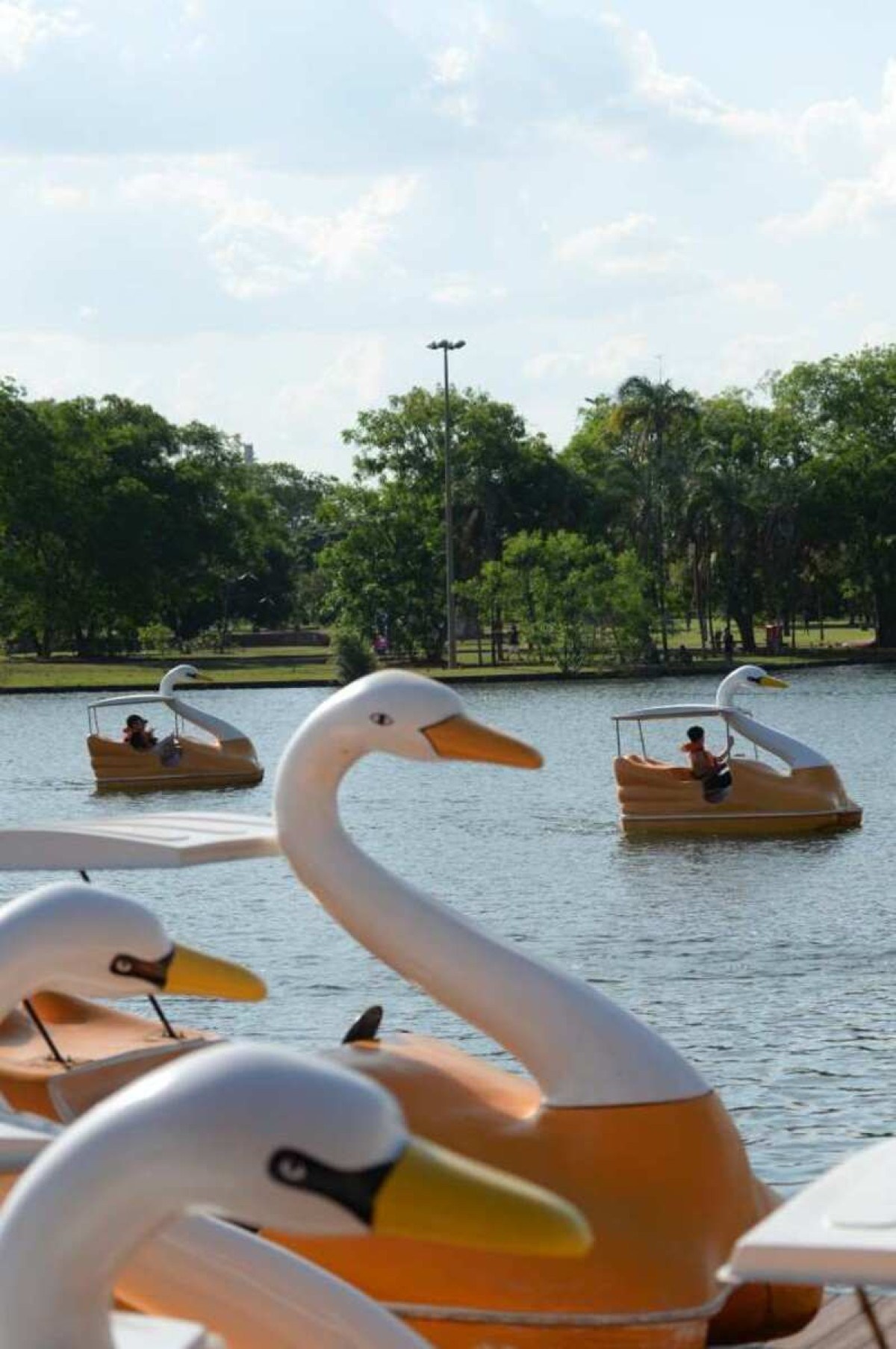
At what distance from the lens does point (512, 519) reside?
86.6m

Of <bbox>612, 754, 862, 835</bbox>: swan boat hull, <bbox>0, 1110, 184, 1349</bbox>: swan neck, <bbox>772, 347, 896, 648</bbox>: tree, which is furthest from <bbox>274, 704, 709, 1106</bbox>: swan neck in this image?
<bbox>772, 347, 896, 648</bbox>: tree

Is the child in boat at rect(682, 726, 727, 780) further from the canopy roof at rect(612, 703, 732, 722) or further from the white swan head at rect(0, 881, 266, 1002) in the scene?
the white swan head at rect(0, 881, 266, 1002)

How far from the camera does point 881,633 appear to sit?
8500 centimetres

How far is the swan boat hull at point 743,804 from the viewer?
26828 millimetres

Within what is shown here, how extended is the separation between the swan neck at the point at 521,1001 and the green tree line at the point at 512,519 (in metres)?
63.4

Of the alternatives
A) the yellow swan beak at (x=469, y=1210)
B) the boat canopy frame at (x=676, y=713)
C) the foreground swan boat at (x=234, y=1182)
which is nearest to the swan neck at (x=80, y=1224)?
the foreground swan boat at (x=234, y=1182)

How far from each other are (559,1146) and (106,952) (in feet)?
5.77

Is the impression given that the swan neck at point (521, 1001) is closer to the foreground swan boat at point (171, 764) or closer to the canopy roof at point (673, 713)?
the canopy roof at point (673, 713)

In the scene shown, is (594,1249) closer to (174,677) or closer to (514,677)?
(174,677)

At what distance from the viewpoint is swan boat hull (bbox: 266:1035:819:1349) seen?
7.62 meters

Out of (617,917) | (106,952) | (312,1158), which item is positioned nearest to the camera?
(312,1158)

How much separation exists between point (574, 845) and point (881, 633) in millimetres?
60421

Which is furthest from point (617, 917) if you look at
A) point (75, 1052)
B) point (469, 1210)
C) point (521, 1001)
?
point (469, 1210)

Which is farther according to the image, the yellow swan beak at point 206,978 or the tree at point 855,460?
the tree at point 855,460
